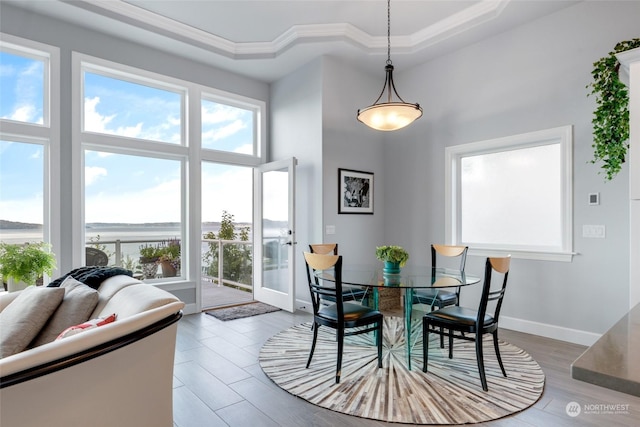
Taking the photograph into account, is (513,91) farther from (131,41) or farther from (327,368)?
(131,41)

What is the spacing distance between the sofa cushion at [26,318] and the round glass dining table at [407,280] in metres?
1.81

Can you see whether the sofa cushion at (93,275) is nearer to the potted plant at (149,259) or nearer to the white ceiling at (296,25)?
the potted plant at (149,259)

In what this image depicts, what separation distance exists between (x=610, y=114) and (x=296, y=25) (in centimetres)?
327

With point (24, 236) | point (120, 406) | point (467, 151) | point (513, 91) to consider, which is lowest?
point (120, 406)

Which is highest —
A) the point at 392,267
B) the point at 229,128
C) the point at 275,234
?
the point at 229,128

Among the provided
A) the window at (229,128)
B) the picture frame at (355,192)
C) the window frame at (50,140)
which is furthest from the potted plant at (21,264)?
the picture frame at (355,192)

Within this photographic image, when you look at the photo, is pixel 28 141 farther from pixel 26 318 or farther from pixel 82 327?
pixel 82 327

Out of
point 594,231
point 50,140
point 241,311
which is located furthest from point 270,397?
point 50,140

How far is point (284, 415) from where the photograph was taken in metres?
2.17

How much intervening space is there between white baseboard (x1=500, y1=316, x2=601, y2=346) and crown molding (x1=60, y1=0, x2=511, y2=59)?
3.22 metres

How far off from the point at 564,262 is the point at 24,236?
17.7ft

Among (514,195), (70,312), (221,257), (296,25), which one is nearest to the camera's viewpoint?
(70,312)

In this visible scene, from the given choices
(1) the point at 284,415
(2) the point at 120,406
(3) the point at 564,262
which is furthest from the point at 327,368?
(3) the point at 564,262
